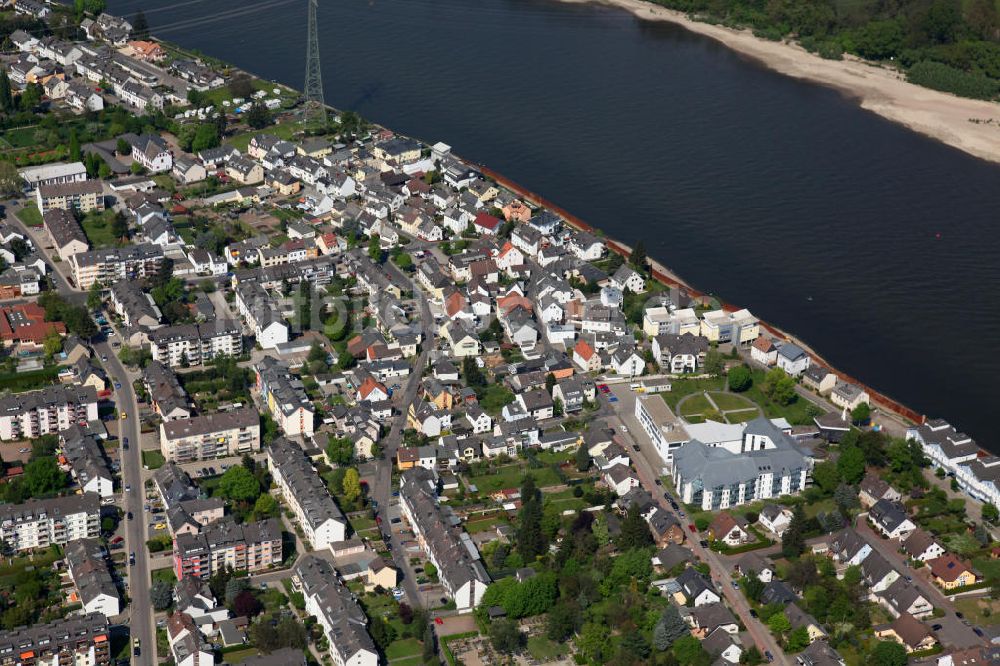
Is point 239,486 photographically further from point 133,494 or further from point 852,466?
point 852,466

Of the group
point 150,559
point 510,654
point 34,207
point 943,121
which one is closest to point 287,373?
point 150,559

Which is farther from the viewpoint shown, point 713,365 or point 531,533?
point 713,365

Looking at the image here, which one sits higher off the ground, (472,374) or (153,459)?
(472,374)

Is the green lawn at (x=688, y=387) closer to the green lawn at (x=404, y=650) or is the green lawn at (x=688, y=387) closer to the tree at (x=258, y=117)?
the green lawn at (x=404, y=650)

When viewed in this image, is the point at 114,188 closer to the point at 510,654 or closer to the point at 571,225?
the point at 571,225

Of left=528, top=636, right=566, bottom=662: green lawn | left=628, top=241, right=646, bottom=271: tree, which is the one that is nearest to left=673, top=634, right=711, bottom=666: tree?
left=528, top=636, right=566, bottom=662: green lawn

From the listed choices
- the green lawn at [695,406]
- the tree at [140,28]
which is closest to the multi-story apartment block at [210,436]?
the green lawn at [695,406]

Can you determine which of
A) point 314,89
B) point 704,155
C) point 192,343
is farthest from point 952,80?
point 192,343
